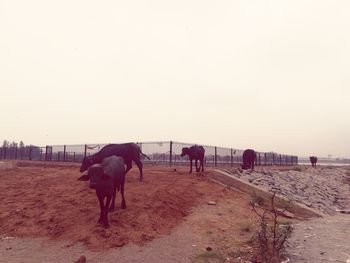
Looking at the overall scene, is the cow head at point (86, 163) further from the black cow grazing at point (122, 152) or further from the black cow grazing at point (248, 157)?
the black cow grazing at point (248, 157)

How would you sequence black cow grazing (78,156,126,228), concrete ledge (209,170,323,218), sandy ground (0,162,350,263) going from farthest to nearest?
concrete ledge (209,170,323,218) → black cow grazing (78,156,126,228) → sandy ground (0,162,350,263)

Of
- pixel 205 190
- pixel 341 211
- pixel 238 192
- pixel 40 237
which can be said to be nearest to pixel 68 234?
pixel 40 237

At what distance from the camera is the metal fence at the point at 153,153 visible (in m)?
26.9

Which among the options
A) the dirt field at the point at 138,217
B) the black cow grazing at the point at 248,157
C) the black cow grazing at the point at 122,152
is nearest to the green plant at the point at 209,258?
the dirt field at the point at 138,217

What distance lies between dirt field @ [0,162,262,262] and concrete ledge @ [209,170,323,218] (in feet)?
2.01

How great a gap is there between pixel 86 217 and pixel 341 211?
13221 millimetres

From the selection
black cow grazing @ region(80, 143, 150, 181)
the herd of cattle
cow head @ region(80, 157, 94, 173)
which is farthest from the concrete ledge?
cow head @ region(80, 157, 94, 173)

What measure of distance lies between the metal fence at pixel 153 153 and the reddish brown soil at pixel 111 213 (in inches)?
377

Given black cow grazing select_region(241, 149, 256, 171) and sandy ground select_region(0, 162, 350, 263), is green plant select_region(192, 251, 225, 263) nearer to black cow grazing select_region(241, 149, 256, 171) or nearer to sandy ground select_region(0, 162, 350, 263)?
sandy ground select_region(0, 162, 350, 263)

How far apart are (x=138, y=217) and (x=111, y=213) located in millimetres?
917

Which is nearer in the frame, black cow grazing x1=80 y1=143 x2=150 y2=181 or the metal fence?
black cow grazing x1=80 y1=143 x2=150 y2=181

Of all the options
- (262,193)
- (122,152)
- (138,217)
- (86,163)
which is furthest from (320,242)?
(86,163)

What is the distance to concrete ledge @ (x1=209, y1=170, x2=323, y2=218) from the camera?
14.3 meters

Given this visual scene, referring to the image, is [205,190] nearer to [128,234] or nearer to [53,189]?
[128,234]
